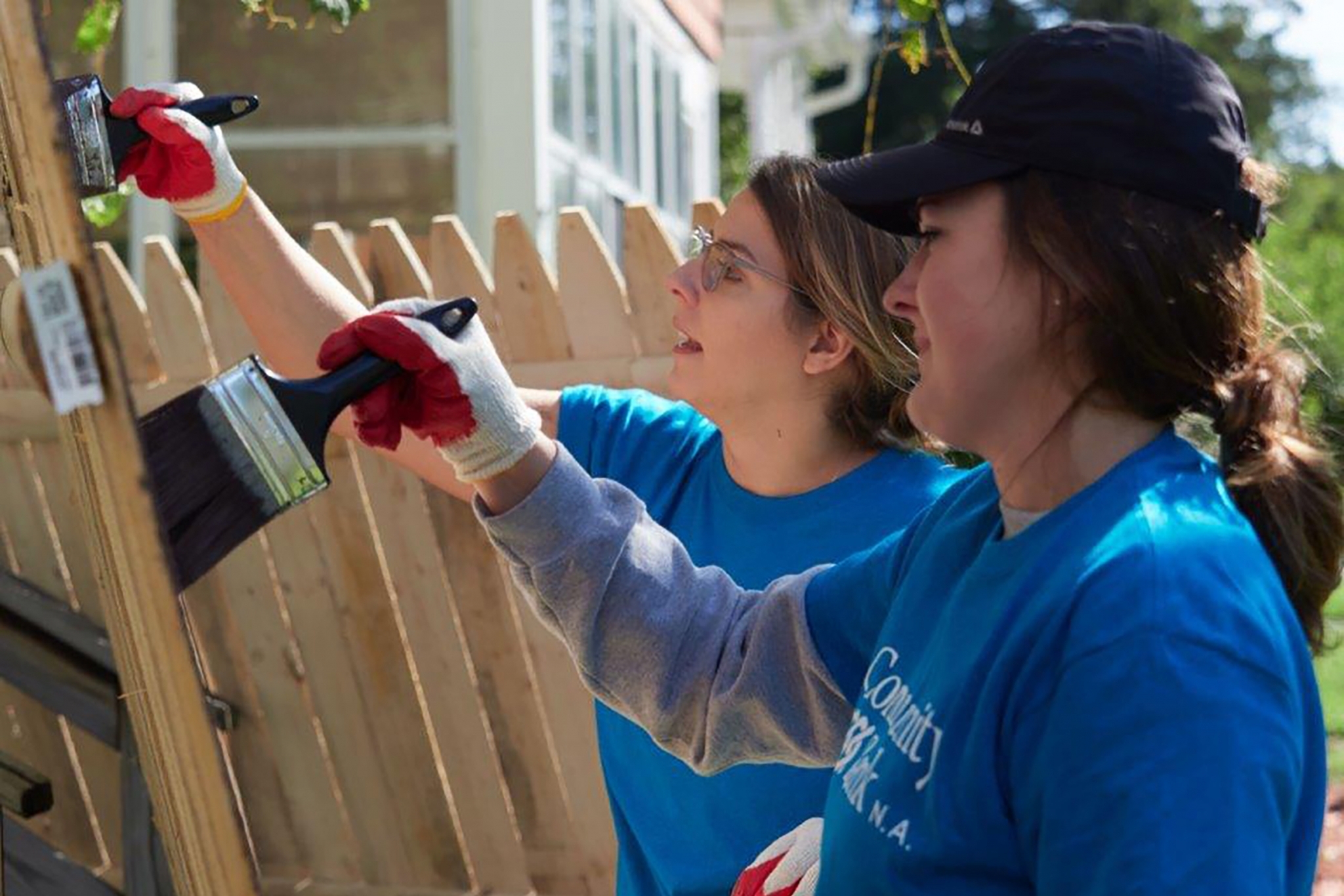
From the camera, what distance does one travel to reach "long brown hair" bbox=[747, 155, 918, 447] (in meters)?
2.48

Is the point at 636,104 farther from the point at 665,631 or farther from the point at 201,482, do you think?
the point at 201,482

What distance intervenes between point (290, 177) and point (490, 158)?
0.95 meters

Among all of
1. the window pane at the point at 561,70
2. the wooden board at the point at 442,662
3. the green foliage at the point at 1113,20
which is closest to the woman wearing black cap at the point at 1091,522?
the wooden board at the point at 442,662

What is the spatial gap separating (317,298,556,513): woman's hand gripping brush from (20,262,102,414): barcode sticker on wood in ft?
1.95

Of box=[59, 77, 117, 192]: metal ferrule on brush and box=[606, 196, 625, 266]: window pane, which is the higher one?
box=[59, 77, 117, 192]: metal ferrule on brush

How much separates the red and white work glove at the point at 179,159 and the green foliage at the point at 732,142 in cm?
1441

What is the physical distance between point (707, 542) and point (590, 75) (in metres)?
6.42

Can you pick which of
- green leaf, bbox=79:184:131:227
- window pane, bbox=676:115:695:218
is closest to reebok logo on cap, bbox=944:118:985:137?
green leaf, bbox=79:184:131:227

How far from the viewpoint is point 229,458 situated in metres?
1.32

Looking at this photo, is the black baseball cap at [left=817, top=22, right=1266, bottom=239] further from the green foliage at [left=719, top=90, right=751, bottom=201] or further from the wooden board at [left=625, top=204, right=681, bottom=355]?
the green foliage at [left=719, top=90, right=751, bottom=201]

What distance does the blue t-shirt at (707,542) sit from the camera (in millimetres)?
2316

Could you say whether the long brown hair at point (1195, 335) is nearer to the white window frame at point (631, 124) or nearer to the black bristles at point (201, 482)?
the black bristles at point (201, 482)

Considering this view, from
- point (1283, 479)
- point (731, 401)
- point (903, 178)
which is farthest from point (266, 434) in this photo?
point (731, 401)

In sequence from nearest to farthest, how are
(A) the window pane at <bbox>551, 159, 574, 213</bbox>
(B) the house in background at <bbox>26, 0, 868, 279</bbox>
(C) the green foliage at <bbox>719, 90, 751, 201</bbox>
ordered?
(B) the house in background at <bbox>26, 0, 868, 279</bbox> → (A) the window pane at <bbox>551, 159, 574, 213</bbox> → (C) the green foliage at <bbox>719, 90, 751, 201</bbox>
